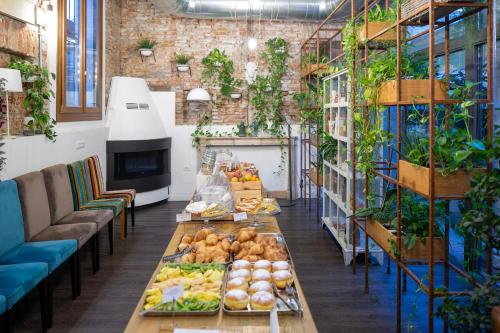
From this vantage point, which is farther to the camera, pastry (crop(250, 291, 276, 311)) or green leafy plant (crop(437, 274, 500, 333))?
green leafy plant (crop(437, 274, 500, 333))

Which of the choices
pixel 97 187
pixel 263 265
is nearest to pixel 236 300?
pixel 263 265

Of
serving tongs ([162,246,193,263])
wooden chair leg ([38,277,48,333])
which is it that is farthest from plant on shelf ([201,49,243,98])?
serving tongs ([162,246,193,263])

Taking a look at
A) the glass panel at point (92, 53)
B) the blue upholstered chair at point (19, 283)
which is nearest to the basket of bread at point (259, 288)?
the blue upholstered chair at point (19, 283)

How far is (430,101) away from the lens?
2.67 metres

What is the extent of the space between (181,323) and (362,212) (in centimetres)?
227

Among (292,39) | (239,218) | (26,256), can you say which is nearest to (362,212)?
(239,218)

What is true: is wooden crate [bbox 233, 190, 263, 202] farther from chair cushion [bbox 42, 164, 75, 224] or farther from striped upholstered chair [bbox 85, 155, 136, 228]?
striped upholstered chair [bbox 85, 155, 136, 228]

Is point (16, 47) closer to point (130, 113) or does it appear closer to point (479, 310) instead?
point (130, 113)

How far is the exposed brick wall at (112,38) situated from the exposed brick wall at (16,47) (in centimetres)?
278

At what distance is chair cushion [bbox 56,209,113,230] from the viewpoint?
457 cm

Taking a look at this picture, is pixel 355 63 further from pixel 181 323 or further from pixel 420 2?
pixel 181 323

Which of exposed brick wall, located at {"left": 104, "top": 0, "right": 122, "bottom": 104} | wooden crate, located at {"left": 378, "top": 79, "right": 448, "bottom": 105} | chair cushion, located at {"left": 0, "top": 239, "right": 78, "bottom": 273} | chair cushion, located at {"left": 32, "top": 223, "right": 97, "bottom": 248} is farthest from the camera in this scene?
exposed brick wall, located at {"left": 104, "top": 0, "right": 122, "bottom": 104}

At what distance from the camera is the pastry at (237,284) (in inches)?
86.7

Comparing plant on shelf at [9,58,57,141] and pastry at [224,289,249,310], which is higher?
plant on shelf at [9,58,57,141]
